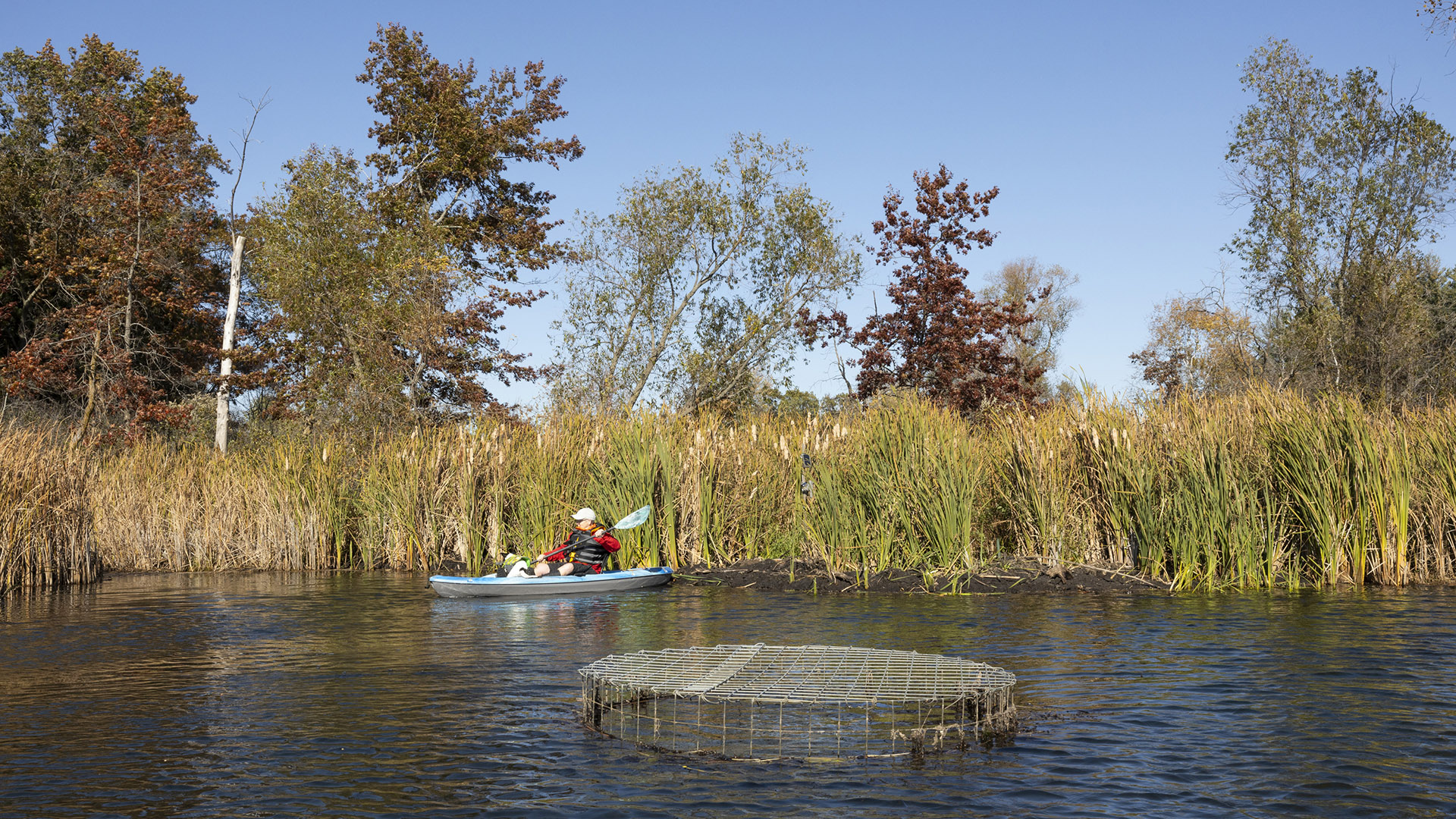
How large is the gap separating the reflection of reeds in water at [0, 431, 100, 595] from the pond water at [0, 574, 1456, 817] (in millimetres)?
1580

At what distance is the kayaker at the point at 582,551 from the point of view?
1738cm

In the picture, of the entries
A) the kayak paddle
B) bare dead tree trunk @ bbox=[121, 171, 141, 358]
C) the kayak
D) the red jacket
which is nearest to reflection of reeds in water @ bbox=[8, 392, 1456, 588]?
the kayak paddle

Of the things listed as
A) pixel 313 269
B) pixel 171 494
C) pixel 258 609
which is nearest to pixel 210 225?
pixel 313 269

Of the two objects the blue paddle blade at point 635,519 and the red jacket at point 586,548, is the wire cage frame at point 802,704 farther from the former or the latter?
the blue paddle blade at point 635,519

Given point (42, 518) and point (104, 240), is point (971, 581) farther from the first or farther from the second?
point (104, 240)

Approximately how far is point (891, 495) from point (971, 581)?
1617 millimetres

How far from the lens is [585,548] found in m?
17.6

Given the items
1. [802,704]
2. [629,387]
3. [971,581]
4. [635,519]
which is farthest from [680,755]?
[629,387]

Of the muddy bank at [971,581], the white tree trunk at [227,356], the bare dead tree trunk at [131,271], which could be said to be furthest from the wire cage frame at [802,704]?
the bare dead tree trunk at [131,271]

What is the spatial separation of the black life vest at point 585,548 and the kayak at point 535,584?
31cm

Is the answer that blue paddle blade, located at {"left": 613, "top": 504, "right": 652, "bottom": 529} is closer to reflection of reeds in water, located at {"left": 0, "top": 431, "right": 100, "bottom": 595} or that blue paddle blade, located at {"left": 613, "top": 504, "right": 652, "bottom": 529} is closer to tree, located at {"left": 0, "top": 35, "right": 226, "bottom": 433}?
reflection of reeds in water, located at {"left": 0, "top": 431, "right": 100, "bottom": 595}

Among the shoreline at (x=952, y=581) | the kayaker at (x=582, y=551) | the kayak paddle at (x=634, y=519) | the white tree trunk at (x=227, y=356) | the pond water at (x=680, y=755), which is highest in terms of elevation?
the white tree trunk at (x=227, y=356)

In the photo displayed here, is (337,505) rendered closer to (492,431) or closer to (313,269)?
(492,431)

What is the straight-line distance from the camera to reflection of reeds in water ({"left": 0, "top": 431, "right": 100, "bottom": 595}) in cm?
1653
